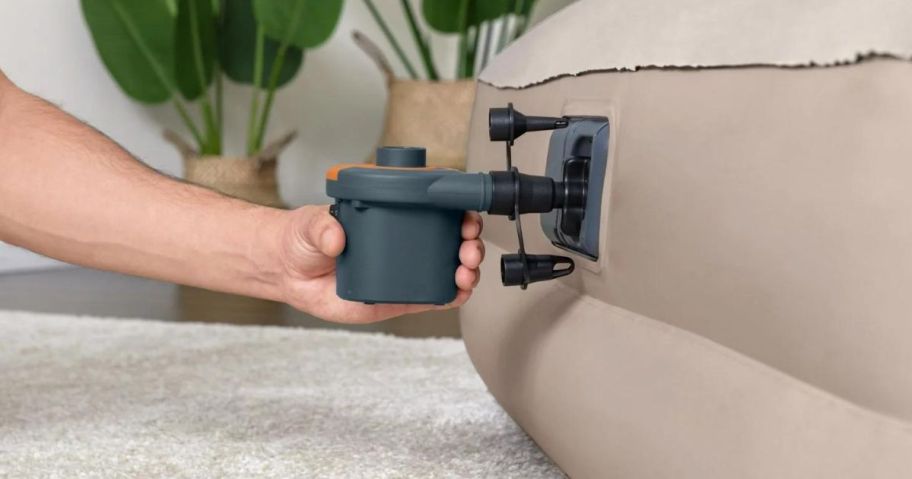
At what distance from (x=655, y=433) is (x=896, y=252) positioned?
10.0 inches

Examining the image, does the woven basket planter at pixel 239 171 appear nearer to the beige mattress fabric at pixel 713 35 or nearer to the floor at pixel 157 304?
the floor at pixel 157 304

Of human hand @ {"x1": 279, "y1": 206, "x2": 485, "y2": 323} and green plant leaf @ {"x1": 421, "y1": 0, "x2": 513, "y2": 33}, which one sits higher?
green plant leaf @ {"x1": 421, "y1": 0, "x2": 513, "y2": 33}

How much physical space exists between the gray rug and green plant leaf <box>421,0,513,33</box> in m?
1.18

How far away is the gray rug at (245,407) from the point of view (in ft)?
3.29

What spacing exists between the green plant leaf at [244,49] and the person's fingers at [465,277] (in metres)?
2.22

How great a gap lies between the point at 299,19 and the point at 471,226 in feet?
6.61

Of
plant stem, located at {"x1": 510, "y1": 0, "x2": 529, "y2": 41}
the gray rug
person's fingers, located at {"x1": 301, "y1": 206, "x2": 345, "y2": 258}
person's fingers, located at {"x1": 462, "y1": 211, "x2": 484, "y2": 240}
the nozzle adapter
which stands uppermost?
plant stem, located at {"x1": 510, "y1": 0, "x2": 529, "y2": 41}

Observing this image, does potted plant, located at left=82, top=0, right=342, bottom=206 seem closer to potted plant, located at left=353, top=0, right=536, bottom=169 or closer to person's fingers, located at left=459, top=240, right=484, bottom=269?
potted plant, located at left=353, top=0, right=536, bottom=169

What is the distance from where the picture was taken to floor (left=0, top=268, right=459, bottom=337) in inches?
74.5

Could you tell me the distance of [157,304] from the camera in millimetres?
2082

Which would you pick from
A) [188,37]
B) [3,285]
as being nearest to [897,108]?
[3,285]

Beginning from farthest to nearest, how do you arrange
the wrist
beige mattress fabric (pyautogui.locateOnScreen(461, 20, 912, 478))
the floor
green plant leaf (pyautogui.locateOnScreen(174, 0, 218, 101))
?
green plant leaf (pyautogui.locateOnScreen(174, 0, 218, 101))
the floor
the wrist
beige mattress fabric (pyautogui.locateOnScreen(461, 20, 912, 478))

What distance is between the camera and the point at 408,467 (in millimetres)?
981

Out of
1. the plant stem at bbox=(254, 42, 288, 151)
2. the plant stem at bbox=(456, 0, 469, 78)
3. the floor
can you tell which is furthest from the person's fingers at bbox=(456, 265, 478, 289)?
the plant stem at bbox=(254, 42, 288, 151)
